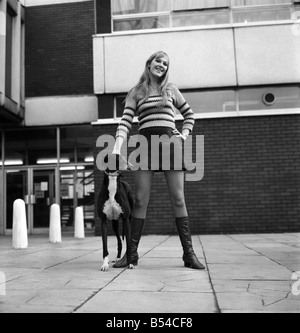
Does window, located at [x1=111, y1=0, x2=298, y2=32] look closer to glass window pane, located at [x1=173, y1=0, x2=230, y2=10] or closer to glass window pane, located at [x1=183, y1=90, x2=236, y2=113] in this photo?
glass window pane, located at [x1=173, y1=0, x2=230, y2=10]

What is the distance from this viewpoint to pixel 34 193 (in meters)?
11.9

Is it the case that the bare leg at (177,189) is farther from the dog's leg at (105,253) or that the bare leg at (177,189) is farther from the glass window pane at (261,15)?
the glass window pane at (261,15)

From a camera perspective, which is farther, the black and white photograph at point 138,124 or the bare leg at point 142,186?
the black and white photograph at point 138,124

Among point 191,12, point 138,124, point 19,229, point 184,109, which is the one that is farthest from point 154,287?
point 191,12

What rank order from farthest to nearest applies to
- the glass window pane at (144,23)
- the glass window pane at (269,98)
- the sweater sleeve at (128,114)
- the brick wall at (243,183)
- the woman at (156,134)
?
the glass window pane at (144,23) → the glass window pane at (269,98) → the brick wall at (243,183) → the sweater sleeve at (128,114) → the woman at (156,134)

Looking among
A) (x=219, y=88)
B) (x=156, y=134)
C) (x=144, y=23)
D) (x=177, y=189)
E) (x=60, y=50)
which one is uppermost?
(x=144, y=23)

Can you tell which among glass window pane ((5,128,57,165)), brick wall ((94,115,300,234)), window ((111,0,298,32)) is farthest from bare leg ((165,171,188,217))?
glass window pane ((5,128,57,165))

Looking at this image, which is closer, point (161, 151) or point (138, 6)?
point (161, 151)

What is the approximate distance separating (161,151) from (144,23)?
7.37 metres

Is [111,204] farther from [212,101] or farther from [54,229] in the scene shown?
[212,101]

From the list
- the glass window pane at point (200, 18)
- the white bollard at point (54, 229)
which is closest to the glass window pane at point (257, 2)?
the glass window pane at point (200, 18)

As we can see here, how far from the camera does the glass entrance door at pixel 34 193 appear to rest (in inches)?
462

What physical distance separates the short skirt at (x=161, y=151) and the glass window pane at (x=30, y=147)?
327 inches

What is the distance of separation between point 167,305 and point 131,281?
0.86m
